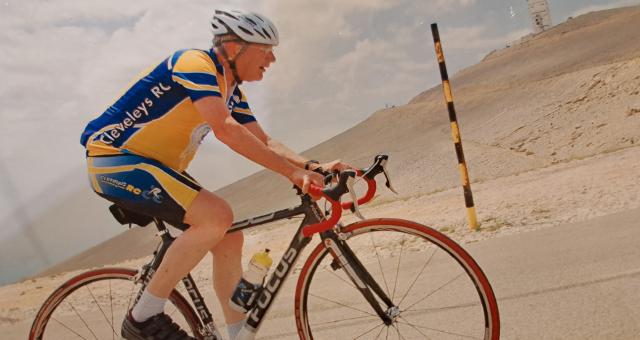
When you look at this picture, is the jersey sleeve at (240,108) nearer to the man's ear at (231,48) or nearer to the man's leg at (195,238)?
the man's ear at (231,48)

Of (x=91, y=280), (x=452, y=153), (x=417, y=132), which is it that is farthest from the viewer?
(x=417, y=132)

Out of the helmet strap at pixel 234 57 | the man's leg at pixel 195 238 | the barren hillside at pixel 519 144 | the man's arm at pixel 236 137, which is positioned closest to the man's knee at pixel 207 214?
the man's leg at pixel 195 238

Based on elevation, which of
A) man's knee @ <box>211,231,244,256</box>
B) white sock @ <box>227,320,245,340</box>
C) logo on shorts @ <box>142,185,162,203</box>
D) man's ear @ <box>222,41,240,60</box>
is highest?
man's ear @ <box>222,41,240,60</box>

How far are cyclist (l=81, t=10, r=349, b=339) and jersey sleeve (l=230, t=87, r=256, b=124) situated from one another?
0.77ft

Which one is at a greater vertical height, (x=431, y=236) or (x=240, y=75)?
(x=240, y=75)

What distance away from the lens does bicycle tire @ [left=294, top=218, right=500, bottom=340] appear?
266cm

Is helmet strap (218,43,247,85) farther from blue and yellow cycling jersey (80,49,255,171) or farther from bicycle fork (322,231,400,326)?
bicycle fork (322,231,400,326)

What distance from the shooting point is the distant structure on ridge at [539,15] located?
343ft

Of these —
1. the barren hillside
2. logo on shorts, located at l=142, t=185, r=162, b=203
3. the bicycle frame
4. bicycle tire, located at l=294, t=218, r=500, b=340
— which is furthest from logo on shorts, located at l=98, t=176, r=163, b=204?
the barren hillside

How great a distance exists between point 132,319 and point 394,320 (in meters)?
1.33

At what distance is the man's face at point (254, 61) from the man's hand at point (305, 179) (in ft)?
2.03

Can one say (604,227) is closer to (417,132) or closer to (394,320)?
(394,320)

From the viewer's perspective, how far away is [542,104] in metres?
43.8

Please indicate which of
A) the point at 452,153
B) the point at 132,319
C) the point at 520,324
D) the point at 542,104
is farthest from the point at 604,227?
the point at 542,104
